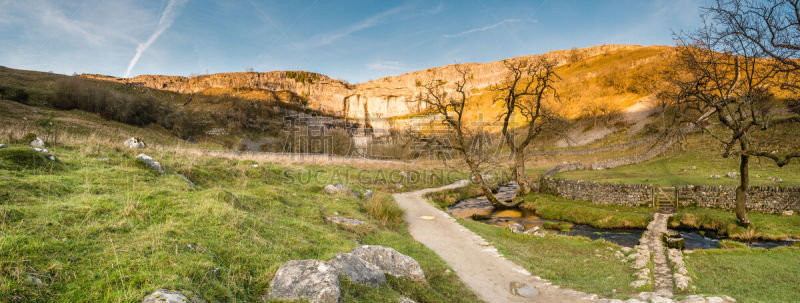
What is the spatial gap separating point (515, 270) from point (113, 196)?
967 centimetres

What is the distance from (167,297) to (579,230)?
18.3m

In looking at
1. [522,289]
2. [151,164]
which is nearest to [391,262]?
[522,289]

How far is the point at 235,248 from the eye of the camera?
515 centimetres

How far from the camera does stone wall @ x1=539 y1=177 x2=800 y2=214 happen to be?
15391 mm

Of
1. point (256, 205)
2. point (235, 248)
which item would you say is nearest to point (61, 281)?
point (235, 248)

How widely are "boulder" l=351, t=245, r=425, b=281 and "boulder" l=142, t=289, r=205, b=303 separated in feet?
10.8

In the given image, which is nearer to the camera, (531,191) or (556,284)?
(556,284)

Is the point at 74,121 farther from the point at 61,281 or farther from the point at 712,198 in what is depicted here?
the point at 712,198

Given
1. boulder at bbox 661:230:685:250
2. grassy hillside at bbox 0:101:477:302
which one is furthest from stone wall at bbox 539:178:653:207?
grassy hillside at bbox 0:101:477:302

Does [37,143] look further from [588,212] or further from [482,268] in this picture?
[588,212]

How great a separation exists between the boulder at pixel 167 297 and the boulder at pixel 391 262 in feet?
10.8

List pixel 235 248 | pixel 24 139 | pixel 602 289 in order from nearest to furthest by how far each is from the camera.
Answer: pixel 235 248 < pixel 602 289 < pixel 24 139

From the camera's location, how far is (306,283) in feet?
13.5

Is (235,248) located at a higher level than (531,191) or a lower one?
higher
